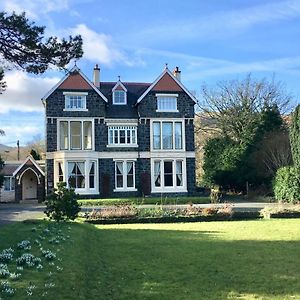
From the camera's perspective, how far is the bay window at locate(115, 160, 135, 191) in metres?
41.1

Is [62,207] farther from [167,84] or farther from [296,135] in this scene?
[167,84]

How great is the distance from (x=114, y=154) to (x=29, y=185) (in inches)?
369

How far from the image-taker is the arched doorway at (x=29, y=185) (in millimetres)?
43844

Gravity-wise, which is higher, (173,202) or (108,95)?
(108,95)

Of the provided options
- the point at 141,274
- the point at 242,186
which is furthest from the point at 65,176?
the point at 141,274

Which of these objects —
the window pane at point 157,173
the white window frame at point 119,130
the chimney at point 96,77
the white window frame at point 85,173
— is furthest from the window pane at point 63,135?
the window pane at point 157,173

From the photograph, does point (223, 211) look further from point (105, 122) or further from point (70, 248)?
point (105, 122)

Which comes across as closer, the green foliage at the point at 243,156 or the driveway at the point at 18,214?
the driveway at the point at 18,214

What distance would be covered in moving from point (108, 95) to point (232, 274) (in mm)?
34397

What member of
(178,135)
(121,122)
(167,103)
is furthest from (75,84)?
(178,135)

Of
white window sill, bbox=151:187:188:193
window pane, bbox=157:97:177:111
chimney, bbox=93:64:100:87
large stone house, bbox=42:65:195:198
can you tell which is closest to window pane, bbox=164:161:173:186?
large stone house, bbox=42:65:195:198

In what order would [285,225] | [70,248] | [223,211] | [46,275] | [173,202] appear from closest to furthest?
1. [46,275]
2. [70,248]
3. [285,225]
4. [223,211]
5. [173,202]

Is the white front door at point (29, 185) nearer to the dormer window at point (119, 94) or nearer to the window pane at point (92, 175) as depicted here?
the window pane at point (92, 175)

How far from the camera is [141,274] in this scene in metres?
10.0
